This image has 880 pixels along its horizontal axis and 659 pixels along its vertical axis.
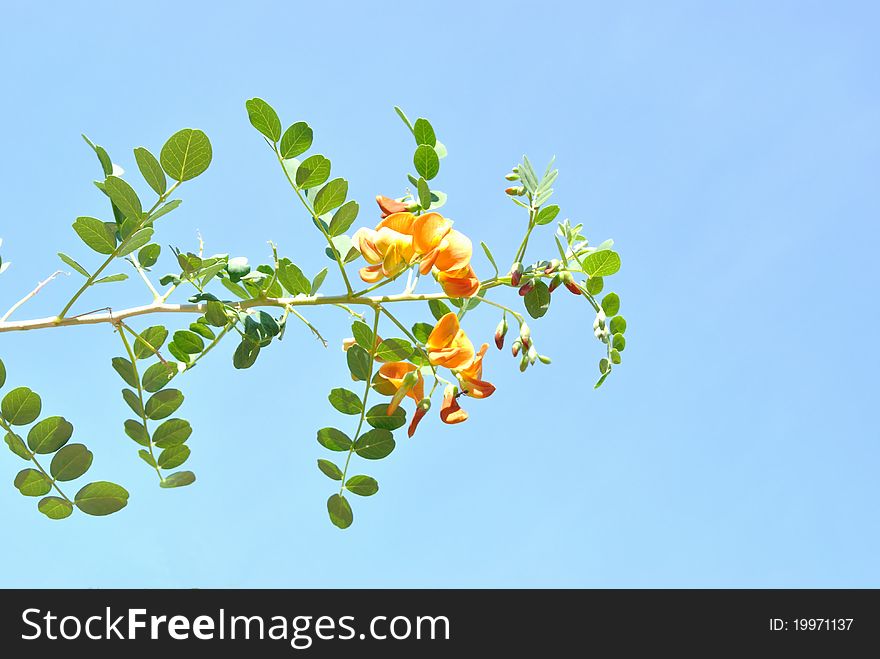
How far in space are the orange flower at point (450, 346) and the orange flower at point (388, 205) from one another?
23 centimetres

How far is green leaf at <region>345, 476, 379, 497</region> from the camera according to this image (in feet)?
5.11

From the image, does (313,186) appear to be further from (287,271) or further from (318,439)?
(318,439)

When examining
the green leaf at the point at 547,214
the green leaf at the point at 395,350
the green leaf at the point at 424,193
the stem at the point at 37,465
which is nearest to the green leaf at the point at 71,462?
the stem at the point at 37,465

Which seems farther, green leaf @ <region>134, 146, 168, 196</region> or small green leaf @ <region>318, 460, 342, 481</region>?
small green leaf @ <region>318, 460, 342, 481</region>

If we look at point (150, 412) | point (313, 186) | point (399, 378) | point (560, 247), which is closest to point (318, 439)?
point (399, 378)

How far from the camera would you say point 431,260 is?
57.1 inches

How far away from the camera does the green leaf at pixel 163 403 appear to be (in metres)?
1.57

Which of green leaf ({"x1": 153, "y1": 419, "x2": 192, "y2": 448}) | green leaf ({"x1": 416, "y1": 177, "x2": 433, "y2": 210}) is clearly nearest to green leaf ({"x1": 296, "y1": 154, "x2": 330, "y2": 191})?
green leaf ({"x1": 416, "y1": 177, "x2": 433, "y2": 210})

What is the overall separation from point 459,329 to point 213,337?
0.54m

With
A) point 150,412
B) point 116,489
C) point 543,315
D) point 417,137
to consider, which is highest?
point 417,137

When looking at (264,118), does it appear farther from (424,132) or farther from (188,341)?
(188,341)

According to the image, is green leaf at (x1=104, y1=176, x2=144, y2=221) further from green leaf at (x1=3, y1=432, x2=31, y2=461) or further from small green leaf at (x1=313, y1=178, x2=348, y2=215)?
green leaf at (x1=3, y1=432, x2=31, y2=461)

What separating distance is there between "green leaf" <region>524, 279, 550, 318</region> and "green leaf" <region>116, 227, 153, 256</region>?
691 mm

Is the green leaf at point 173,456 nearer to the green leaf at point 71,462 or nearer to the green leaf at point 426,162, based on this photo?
the green leaf at point 71,462
